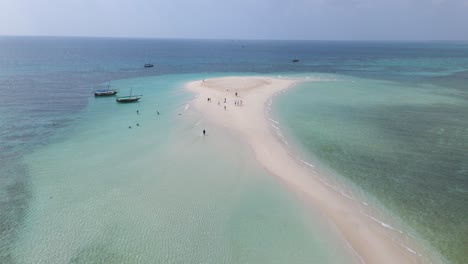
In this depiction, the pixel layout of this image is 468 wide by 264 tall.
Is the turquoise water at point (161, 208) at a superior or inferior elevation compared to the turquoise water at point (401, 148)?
inferior

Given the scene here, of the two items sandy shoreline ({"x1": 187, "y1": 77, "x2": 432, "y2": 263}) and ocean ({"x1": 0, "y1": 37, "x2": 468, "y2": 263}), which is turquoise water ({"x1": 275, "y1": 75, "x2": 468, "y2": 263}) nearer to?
ocean ({"x1": 0, "y1": 37, "x2": 468, "y2": 263})

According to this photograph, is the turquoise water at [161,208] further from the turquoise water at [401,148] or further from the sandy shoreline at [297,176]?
the turquoise water at [401,148]

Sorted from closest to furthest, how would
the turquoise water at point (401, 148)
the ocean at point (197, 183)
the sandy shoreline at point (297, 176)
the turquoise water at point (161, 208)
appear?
1. the turquoise water at point (161, 208)
2. the sandy shoreline at point (297, 176)
3. the ocean at point (197, 183)
4. the turquoise water at point (401, 148)

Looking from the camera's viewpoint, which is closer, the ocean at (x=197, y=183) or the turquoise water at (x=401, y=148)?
the ocean at (x=197, y=183)

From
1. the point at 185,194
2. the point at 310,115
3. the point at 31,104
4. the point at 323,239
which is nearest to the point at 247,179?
the point at 185,194

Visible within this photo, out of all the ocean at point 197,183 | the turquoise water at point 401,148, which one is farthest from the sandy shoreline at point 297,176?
the turquoise water at point 401,148

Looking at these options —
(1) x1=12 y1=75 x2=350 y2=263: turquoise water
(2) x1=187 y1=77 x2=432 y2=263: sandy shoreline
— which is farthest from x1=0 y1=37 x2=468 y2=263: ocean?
(2) x1=187 y1=77 x2=432 y2=263: sandy shoreline

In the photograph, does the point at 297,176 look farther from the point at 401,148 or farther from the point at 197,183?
the point at 401,148
